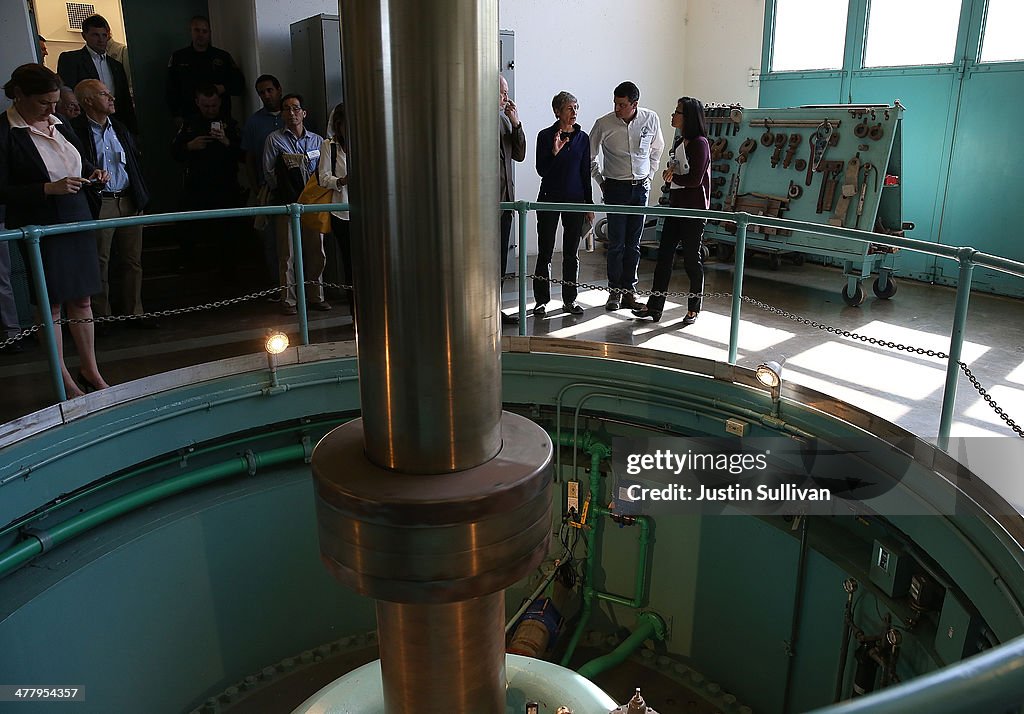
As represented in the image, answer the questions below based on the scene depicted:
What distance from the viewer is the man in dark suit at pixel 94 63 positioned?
6.40 metres

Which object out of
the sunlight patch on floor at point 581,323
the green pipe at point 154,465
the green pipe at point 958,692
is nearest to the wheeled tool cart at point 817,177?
the sunlight patch on floor at point 581,323

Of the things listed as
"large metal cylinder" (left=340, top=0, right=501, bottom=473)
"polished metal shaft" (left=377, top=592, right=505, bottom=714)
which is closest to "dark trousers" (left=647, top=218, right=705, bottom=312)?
"polished metal shaft" (left=377, top=592, right=505, bottom=714)

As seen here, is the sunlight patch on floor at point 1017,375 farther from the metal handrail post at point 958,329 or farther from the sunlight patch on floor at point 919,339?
the metal handrail post at point 958,329

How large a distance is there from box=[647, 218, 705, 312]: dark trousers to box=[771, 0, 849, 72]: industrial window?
174 inches

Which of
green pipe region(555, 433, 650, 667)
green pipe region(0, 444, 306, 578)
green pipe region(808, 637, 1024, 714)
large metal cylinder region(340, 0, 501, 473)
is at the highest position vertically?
large metal cylinder region(340, 0, 501, 473)

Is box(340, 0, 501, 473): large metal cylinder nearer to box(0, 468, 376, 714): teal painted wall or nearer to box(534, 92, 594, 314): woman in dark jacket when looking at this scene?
box(0, 468, 376, 714): teal painted wall

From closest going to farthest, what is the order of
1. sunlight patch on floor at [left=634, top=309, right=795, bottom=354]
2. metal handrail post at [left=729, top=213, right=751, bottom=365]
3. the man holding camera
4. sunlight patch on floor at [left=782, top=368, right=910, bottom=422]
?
metal handrail post at [left=729, top=213, right=751, bottom=365] → sunlight patch on floor at [left=782, top=368, right=910, bottom=422] → sunlight patch on floor at [left=634, top=309, right=795, bottom=354] → the man holding camera

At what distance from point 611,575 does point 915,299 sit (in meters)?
4.26

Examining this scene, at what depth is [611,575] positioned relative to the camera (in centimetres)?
526

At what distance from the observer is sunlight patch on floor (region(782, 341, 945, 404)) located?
475cm

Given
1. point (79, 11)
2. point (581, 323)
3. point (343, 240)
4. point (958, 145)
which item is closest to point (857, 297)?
point (958, 145)

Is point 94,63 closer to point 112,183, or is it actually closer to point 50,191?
point 112,183

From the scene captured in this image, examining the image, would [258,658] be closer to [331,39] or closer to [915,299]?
[331,39]

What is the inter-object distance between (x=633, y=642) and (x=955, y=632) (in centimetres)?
217
